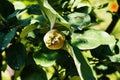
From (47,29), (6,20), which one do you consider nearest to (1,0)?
(6,20)

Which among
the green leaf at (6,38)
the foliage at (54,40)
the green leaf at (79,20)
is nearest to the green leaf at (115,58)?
the foliage at (54,40)

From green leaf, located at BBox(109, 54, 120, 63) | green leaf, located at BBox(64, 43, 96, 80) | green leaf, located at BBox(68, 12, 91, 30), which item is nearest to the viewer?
green leaf, located at BBox(64, 43, 96, 80)

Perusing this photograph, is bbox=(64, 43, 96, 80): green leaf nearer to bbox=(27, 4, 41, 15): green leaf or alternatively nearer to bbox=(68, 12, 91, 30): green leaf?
bbox=(68, 12, 91, 30): green leaf

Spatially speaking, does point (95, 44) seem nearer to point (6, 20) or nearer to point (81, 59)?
point (81, 59)

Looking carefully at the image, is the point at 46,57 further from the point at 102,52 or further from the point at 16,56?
the point at 102,52

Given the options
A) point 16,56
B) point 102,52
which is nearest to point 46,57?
point 16,56

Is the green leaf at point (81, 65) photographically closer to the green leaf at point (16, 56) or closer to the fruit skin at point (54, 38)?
the fruit skin at point (54, 38)

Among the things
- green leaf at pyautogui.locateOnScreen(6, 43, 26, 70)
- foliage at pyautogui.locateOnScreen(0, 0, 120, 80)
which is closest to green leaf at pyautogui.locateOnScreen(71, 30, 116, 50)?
foliage at pyautogui.locateOnScreen(0, 0, 120, 80)

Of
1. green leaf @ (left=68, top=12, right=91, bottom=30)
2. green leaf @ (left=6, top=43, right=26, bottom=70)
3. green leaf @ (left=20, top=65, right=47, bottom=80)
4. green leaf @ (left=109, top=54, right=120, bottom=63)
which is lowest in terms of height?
green leaf @ (left=109, top=54, right=120, bottom=63)
